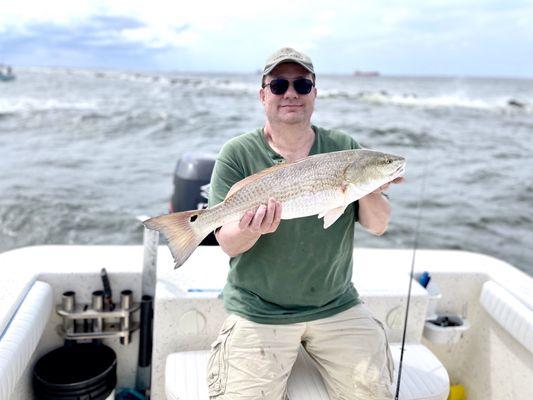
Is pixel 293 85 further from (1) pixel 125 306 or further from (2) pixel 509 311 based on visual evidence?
(2) pixel 509 311

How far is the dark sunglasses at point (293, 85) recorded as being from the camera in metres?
2.83

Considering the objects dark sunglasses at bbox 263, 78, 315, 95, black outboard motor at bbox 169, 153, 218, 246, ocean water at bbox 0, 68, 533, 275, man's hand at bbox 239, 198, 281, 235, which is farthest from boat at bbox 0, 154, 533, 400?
ocean water at bbox 0, 68, 533, 275

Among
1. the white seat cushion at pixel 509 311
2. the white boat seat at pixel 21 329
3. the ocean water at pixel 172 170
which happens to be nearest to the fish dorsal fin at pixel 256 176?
the white boat seat at pixel 21 329

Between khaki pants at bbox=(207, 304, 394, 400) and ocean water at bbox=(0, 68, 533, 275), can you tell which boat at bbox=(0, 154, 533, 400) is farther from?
ocean water at bbox=(0, 68, 533, 275)

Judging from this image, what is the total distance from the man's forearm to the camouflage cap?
90 cm

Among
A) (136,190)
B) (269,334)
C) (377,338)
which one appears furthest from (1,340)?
(136,190)

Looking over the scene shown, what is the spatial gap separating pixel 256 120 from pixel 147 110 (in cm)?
768

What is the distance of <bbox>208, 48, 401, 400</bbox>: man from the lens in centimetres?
264

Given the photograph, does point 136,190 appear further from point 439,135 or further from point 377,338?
point 439,135

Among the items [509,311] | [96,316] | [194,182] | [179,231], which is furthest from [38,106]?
[509,311]

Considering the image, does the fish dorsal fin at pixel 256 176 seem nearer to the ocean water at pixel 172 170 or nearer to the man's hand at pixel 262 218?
the man's hand at pixel 262 218

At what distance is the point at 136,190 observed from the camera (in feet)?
41.6

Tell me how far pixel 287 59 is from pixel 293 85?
16cm

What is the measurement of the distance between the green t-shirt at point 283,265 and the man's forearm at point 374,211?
117mm
